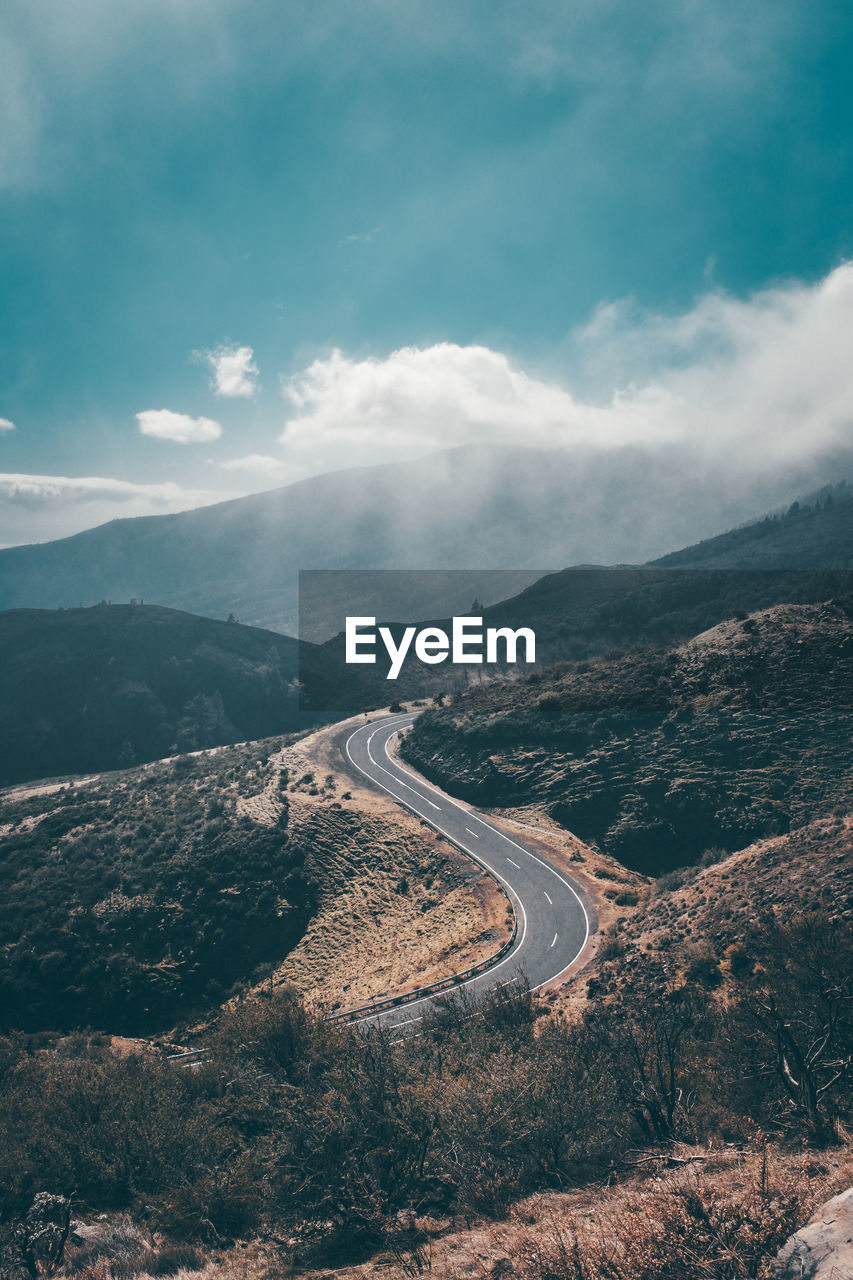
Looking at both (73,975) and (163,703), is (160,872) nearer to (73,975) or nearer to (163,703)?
(73,975)

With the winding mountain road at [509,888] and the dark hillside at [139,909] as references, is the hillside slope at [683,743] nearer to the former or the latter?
the winding mountain road at [509,888]

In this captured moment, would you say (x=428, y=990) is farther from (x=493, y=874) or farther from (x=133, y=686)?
(x=133, y=686)

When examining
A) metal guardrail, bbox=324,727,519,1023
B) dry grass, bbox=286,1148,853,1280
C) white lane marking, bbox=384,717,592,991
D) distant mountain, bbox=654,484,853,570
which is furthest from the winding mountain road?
distant mountain, bbox=654,484,853,570

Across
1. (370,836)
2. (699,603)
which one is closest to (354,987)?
(370,836)

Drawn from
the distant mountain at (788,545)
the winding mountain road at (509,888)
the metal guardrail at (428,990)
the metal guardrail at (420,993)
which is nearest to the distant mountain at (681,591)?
the distant mountain at (788,545)

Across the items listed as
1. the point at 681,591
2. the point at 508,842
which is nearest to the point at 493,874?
the point at 508,842
